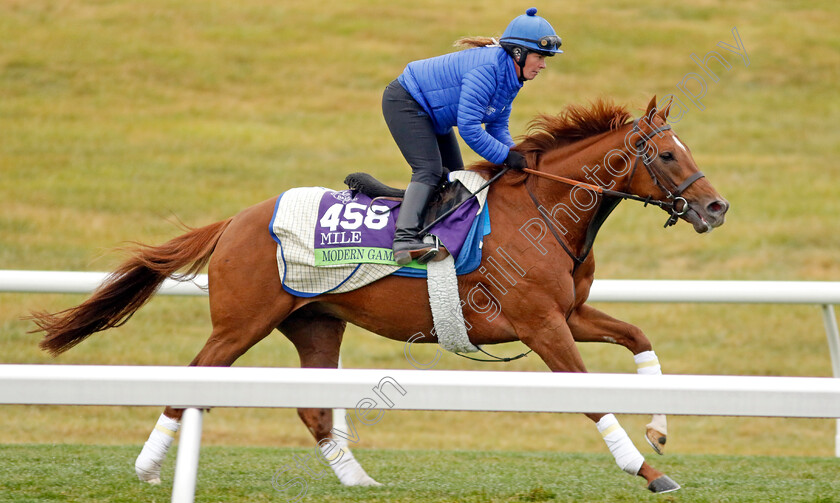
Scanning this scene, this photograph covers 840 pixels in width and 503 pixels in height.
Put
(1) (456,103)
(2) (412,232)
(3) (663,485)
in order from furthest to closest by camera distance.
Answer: (1) (456,103), (2) (412,232), (3) (663,485)

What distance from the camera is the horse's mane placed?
4.71 meters

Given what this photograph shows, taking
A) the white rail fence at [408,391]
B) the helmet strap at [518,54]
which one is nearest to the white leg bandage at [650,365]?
the helmet strap at [518,54]

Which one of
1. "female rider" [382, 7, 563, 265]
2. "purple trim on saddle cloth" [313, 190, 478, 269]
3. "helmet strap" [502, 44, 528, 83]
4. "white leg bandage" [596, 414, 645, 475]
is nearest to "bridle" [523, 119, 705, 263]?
"female rider" [382, 7, 563, 265]

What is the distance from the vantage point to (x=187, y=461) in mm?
2830

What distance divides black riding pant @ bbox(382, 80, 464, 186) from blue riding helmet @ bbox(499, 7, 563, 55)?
1.74 feet

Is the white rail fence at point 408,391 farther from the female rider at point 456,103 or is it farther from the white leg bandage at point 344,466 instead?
the white leg bandage at point 344,466

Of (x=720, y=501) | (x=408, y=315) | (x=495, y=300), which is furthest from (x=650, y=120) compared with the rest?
(x=720, y=501)

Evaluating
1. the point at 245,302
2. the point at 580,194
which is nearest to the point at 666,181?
the point at 580,194

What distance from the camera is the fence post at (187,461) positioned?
2.80 metres

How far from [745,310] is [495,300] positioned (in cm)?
670

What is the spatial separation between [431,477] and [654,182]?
1.70m

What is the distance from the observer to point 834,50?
57.6 feet

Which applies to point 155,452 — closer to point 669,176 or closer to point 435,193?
point 435,193

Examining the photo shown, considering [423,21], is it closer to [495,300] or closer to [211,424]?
[211,424]
